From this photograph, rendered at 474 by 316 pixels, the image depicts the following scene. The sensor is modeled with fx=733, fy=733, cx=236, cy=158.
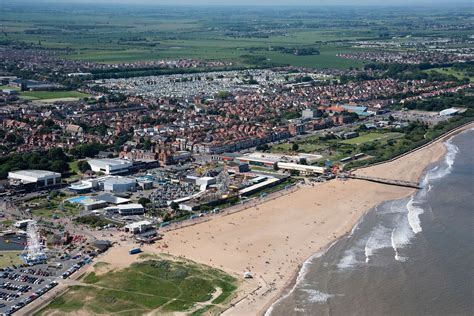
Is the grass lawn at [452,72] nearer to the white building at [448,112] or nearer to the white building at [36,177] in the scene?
the white building at [448,112]

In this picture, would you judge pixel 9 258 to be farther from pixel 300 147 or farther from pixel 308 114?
pixel 308 114

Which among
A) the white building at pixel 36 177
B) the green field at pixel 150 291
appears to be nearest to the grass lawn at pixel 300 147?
the white building at pixel 36 177

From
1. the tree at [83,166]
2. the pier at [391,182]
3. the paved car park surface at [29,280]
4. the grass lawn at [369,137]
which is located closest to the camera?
the paved car park surface at [29,280]

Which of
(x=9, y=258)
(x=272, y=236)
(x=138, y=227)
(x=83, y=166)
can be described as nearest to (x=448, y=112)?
(x=83, y=166)

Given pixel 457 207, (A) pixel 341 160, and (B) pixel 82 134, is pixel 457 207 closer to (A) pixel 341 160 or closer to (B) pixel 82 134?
(A) pixel 341 160

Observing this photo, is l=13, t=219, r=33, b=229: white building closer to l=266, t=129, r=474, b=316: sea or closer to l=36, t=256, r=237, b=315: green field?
l=36, t=256, r=237, b=315: green field

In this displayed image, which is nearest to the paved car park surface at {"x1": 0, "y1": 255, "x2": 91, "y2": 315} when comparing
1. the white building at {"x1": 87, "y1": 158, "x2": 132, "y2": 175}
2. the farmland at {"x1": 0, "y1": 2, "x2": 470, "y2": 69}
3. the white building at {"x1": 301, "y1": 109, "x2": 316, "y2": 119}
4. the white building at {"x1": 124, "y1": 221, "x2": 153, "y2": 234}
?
the white building at {"x1": 124, "y1": 221, "x2": 153, "y2": 234}
